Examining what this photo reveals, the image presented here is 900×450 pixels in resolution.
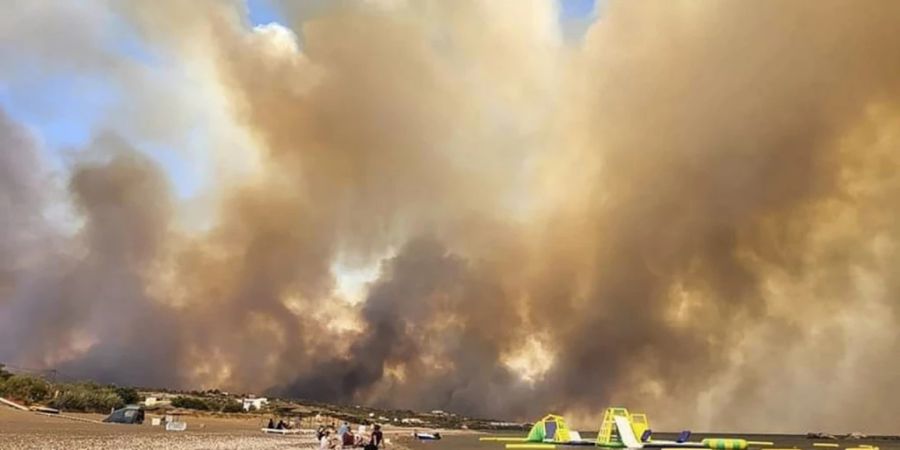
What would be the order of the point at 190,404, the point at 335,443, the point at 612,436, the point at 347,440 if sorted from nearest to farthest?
the point at 335,443, the point at 347,440, the point at 612,436, the point at 190,404

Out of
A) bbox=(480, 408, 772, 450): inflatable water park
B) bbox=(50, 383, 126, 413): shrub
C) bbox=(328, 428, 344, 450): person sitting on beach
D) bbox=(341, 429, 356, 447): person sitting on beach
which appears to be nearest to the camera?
bbox=(328, 428, 344, 450): person sitting on beach

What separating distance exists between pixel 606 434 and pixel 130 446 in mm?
54707

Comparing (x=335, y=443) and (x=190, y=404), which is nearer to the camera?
(x=335, y=443)

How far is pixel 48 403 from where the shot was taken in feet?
420

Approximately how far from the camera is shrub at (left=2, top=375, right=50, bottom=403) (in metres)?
127

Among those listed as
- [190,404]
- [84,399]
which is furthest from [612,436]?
[190,404]

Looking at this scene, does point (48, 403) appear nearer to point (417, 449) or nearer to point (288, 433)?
point (288, 433)

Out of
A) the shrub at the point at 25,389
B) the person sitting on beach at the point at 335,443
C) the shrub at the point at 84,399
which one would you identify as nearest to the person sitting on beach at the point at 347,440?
the person sitting on beach at the point at 335,443

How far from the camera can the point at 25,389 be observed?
131 meters

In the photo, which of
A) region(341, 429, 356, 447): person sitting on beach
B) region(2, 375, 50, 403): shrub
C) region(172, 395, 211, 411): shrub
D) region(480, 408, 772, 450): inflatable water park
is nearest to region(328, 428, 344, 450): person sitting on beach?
region(341, 429, 356, 447): person sitting on beach

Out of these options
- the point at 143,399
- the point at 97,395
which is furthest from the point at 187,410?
the point at 97,395

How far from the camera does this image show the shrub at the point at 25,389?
12738 centimetres

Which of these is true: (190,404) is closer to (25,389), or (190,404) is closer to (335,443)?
(25,389)

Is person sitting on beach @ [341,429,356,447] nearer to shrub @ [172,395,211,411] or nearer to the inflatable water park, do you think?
the inflatable water park
